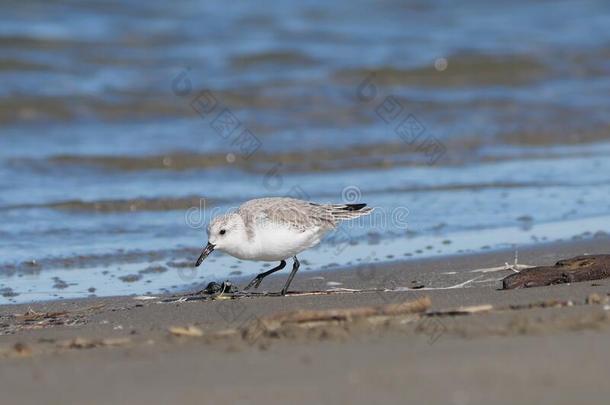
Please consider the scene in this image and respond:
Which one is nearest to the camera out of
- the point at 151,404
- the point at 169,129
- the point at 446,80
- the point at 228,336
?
the point at 151,404

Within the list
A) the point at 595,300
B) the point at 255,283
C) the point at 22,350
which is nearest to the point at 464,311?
the point at 595,300

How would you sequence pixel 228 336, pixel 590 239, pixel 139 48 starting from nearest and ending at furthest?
pixel 228 336 < pixel 590 239 < pixel 139 48

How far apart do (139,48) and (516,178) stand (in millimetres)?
10477

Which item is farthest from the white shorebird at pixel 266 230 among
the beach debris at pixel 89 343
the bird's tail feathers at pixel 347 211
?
the beach debris at pixel 89 343

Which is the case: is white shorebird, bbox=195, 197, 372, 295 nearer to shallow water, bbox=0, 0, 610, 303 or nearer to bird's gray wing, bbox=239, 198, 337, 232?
bird's gray wing, bbox=239, 198, 337, 232

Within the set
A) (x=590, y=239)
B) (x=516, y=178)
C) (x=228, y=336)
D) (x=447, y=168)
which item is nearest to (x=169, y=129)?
(x=447, y=168)

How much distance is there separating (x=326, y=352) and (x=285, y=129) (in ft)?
33.0

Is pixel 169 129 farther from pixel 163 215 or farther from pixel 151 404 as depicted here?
pixel 151 404

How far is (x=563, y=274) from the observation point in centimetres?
665

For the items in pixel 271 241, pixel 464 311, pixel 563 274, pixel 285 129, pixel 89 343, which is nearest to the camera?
pixel 89 343

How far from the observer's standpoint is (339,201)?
10719 millimetres

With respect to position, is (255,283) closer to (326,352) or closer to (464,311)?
(464,311)

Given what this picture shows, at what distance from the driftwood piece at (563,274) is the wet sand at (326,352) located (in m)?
0.14

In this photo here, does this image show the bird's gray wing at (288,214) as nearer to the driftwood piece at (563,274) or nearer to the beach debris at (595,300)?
the driftwood piece at (563,274)
